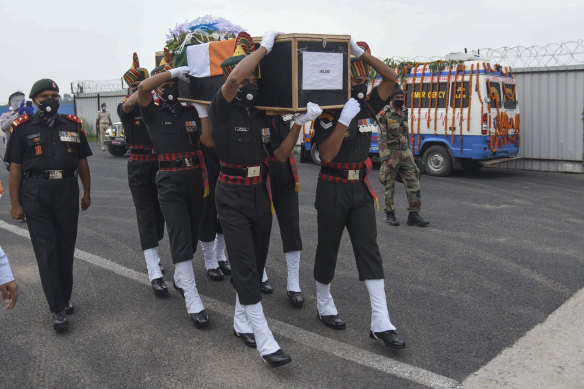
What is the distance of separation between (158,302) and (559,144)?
12.0 m

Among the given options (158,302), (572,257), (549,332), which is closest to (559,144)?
(572,257)

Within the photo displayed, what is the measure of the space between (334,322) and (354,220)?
2.67 feet

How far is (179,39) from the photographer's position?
4848 millimetres

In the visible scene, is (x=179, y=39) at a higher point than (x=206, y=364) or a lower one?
higher

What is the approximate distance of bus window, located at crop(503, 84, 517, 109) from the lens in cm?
1315

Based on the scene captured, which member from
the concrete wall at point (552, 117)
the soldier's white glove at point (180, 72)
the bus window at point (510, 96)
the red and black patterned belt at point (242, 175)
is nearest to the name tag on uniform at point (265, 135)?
the red and black patterned belt at point (242, 175)

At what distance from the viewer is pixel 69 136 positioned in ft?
15.2

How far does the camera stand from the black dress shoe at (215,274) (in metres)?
5.63

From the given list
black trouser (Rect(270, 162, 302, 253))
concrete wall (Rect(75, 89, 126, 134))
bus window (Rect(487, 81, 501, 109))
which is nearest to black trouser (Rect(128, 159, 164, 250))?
black trouser (Rect(270, 162, 302, 253))

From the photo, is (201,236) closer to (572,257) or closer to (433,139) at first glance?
(572,257)

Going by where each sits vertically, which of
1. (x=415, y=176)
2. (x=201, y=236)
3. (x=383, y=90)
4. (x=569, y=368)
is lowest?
(x=569, y=368)

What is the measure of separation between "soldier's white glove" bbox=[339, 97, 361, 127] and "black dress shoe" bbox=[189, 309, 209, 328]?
6.06 ft

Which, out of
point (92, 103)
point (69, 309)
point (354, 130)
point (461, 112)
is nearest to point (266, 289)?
point (69, 309)

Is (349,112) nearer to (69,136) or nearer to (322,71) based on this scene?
(322,71)
